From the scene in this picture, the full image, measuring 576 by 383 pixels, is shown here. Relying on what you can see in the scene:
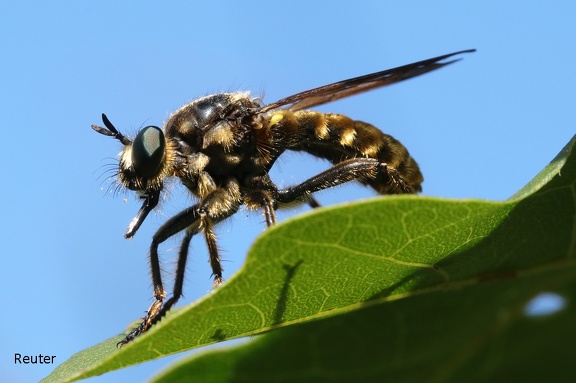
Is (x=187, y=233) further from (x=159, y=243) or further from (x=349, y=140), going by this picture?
(x=349, y=140)

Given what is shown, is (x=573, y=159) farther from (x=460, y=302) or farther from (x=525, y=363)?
(x=525, y=363)

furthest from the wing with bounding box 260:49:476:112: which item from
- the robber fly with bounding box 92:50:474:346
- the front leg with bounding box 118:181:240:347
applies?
the front leg with bounding box 118:181:240:347

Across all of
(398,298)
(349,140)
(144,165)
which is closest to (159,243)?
(144,165)

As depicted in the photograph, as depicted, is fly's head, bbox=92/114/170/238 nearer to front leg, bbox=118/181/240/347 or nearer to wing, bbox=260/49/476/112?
front leg, bbox=118/181/240/347

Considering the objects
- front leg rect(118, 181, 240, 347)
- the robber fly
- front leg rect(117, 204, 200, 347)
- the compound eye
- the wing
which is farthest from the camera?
A: the compound eye

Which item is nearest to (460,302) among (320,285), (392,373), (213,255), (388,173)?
(392,373)

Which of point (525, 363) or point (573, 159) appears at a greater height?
point (573, 159)
